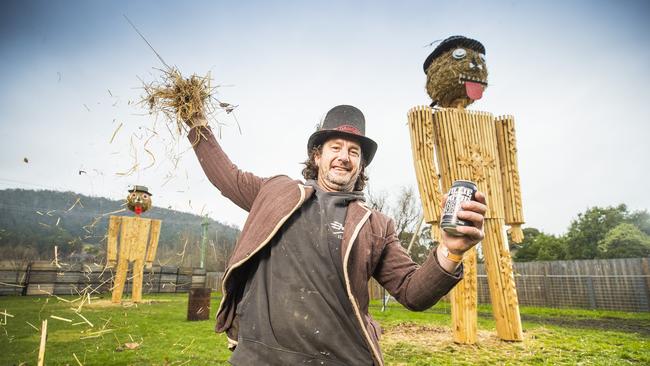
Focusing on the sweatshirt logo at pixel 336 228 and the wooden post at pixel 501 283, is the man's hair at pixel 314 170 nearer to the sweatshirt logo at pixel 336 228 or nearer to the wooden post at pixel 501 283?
the sweatshirt logo at pixel 336 228

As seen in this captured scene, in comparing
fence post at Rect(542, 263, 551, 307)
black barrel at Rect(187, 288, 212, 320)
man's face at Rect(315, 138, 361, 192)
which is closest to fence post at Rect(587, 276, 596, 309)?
fence post at Rect(542, 263, 551, 307)

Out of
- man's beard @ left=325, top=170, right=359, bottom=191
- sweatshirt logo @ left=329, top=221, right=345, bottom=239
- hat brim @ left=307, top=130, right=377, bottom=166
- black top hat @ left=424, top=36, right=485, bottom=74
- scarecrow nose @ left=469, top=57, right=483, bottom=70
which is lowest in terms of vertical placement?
sweatshirt logo @ left=329, top=221, right=345, bottom=239

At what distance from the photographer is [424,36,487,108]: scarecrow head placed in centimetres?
561

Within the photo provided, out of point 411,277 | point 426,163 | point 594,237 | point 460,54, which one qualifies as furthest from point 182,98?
point 594,237

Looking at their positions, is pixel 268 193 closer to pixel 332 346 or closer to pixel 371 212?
pixel 371 212

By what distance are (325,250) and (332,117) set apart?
114 centimetres

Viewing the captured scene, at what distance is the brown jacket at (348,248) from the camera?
180cm

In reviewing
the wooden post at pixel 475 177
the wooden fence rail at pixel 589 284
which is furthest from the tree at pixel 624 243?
the wooden post at pixel 475 177

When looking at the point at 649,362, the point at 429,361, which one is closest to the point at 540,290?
the point at 649,362

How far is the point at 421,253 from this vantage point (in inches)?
916

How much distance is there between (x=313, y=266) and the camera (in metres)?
1.89

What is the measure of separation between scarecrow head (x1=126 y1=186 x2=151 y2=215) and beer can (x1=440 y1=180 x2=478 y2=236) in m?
13.6

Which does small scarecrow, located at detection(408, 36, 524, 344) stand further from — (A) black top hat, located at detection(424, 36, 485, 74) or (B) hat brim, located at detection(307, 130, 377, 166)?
(B) hat brim, located at detection(307, 130, 377, 166)

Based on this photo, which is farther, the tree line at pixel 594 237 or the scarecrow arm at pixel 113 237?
the tree line at pixel 594 237
